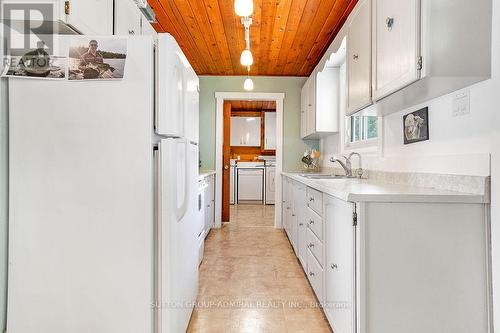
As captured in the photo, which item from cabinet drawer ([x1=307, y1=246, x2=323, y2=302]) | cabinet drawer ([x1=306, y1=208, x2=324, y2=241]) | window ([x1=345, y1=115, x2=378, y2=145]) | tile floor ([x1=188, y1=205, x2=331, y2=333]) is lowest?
tile floor ([x1=188, y1=205, x2=331, y2=333])

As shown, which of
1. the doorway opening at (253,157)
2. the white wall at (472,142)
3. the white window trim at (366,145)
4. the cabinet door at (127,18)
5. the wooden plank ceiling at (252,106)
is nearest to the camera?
the white wall at (472,142)

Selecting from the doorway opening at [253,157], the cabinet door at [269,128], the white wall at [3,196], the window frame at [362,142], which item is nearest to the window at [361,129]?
the window frame at [362,142]

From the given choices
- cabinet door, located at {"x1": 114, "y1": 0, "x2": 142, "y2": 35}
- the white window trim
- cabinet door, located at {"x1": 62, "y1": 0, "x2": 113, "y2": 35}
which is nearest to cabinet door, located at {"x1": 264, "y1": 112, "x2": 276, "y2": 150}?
the white window trim

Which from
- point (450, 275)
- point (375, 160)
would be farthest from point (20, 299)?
point (375, 160)

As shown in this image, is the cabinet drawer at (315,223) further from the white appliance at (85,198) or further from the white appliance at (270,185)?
the white appliance at (270,185)

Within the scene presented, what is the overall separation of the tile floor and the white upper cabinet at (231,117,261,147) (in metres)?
4.02

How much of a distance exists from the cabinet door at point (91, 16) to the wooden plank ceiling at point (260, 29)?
0.99m

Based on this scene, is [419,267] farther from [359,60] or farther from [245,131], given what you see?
[245,131]

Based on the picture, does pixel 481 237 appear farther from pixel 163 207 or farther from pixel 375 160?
pixel 163 207

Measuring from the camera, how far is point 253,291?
2.29m

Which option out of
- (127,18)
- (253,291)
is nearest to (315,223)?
(253,291)

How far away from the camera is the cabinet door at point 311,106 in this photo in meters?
3.59

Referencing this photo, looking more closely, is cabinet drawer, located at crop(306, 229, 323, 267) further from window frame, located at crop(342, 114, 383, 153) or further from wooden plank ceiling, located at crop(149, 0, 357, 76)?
wooden plank ceiling, located at crop(149, 0, 357, 76)

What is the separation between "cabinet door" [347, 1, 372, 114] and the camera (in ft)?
6.00
